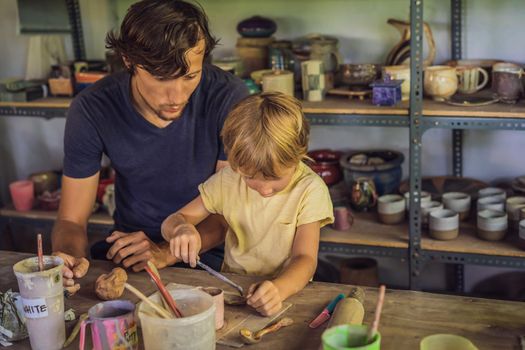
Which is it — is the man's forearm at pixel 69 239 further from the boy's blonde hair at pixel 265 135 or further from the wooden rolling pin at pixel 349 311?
the wooden rolling pin at pixel 349 311

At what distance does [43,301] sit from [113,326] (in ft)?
0.55

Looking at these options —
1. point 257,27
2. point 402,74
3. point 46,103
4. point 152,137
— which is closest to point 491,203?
point 402,74

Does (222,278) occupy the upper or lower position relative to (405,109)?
lower

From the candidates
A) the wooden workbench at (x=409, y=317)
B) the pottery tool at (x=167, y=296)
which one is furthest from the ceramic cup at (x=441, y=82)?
the pottery tool at (x=167, y=296)

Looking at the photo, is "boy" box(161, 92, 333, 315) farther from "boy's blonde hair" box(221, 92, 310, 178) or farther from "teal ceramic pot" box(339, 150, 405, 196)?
"teal ceramic pot" box(339, 150, 405, 196)

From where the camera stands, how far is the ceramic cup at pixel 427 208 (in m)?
2.76

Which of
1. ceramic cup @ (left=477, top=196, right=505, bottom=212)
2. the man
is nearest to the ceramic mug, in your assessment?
the man

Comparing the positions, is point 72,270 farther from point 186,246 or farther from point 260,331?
point 260,331

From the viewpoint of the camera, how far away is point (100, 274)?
176 centimetres

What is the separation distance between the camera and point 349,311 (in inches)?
54.9

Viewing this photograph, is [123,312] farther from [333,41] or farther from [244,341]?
[333,41]

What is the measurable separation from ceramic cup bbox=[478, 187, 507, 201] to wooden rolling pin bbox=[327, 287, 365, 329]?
4.74ft

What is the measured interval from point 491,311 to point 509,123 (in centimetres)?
119

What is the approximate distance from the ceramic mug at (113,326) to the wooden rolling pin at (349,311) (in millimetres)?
354
